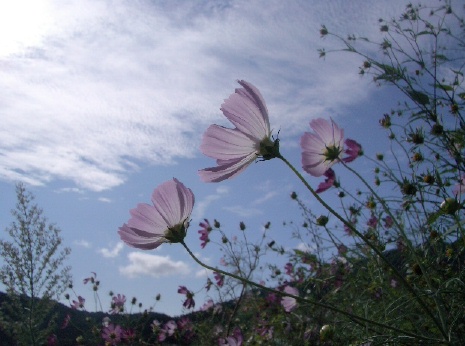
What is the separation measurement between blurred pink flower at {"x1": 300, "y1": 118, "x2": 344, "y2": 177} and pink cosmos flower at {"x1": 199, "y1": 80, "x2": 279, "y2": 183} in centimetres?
23

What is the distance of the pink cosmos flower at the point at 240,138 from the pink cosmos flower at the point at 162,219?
8 centimetres

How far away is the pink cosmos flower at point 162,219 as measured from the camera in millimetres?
900

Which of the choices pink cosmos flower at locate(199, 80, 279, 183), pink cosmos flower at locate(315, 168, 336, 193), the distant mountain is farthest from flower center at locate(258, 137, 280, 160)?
the distant mountain

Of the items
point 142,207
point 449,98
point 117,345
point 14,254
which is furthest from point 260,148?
point 14,254

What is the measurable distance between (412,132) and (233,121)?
48.7 inches

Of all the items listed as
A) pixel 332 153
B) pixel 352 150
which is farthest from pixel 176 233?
pixel 352 150

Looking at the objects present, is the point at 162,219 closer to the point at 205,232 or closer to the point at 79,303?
the point at 205,232

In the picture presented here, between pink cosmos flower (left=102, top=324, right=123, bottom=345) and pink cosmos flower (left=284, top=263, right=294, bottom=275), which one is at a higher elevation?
pink cosmos flower (left=284, top=263, right=294, bottom=275)

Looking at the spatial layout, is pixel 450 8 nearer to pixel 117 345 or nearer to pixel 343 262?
pixel 343 262

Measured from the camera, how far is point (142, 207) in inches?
36.3

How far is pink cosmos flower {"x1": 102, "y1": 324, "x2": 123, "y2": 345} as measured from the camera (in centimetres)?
305

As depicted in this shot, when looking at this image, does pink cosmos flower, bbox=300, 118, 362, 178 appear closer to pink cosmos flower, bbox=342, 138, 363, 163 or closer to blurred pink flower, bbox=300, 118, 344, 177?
blurred pink flower, bbox=300, 118, 344, 177

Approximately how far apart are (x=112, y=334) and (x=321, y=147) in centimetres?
247

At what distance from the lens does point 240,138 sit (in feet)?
2.87
